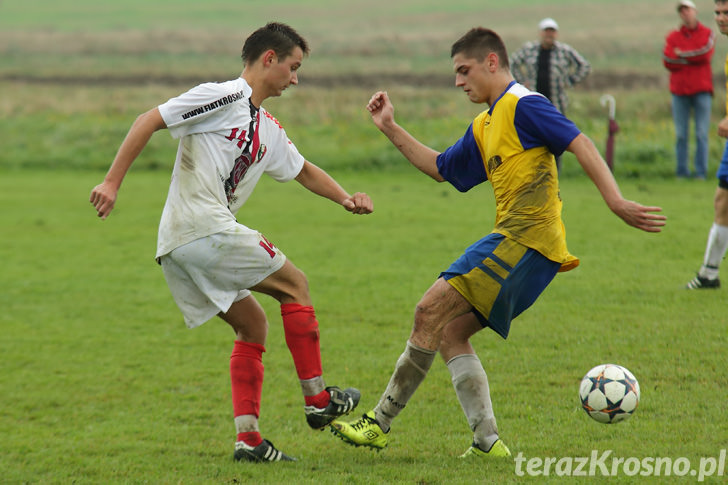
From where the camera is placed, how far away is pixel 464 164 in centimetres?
532

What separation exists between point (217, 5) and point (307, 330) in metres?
89.4

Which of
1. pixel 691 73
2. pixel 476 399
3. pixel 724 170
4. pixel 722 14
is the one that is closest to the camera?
pixel 476 399

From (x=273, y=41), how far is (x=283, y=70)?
0.55 feet

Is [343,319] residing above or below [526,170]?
below

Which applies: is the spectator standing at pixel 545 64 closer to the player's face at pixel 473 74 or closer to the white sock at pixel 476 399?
the player's face at pixel 473 74

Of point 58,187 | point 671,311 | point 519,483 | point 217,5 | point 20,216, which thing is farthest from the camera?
point 217,5

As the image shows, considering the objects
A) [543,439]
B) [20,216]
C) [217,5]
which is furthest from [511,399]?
[217,5]

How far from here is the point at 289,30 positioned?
4.98 meters

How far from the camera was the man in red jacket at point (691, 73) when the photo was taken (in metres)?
15.7

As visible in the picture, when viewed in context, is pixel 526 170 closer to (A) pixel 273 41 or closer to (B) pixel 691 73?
(A) pixel 273 41

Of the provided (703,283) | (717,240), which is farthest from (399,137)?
(703,283)

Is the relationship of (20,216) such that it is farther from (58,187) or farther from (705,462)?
(705,462)

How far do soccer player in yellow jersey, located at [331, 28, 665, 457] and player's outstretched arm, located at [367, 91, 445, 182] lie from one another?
1.67 ft

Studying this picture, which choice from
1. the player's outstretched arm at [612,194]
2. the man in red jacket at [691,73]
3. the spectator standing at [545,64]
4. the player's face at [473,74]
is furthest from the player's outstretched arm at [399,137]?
the man in red jacket at [691,73]
